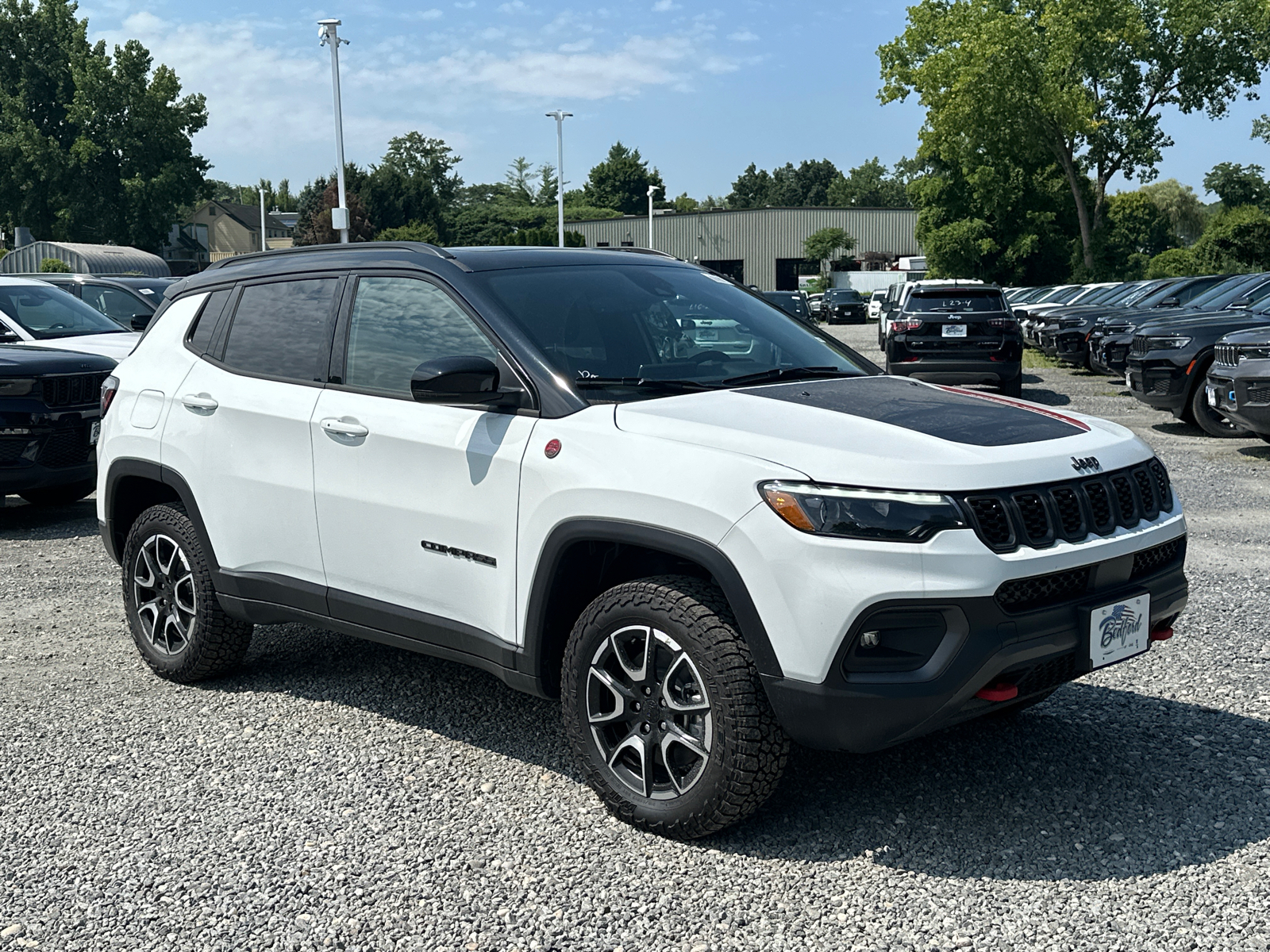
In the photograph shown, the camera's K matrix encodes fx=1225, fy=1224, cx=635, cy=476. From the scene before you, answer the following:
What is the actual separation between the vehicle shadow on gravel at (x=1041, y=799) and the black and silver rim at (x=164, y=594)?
262 centimetres

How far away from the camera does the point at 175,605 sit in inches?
204

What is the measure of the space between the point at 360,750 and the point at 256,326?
1.74 meters

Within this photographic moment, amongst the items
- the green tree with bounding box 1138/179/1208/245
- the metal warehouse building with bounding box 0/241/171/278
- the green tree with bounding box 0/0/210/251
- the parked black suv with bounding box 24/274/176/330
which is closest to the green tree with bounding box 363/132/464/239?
the green tree with bounding box 0/0/210/251

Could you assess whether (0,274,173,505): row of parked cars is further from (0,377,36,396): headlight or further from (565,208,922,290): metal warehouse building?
(565,208,922,290): metal warehouse building

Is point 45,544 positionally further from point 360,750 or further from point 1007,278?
point 1007,278

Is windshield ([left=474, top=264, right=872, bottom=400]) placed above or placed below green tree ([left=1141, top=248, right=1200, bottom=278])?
below

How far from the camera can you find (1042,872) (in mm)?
3430

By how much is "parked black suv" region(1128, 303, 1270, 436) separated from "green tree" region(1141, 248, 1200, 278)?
28405 millimetres

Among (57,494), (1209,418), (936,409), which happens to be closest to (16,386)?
(57,494)

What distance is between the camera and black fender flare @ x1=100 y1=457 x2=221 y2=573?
4.96m

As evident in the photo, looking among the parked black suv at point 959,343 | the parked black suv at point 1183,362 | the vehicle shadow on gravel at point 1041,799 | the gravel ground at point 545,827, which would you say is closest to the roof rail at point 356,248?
the gravel ground at point 545,827

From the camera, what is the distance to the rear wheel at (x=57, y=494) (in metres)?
9.78

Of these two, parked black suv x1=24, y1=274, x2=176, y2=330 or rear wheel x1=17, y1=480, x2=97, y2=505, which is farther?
parked black suv x1=24, y1=274, x2=176, y2=330

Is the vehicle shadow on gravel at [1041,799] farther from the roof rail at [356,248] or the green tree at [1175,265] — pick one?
the green tree at [1175,265]
